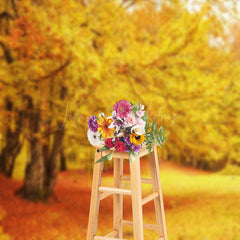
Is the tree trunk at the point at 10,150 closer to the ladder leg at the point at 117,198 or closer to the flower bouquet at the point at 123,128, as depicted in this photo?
the ladder leg at the point at 117,198

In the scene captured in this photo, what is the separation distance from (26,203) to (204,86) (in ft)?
13.3

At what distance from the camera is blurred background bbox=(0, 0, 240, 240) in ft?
18.4

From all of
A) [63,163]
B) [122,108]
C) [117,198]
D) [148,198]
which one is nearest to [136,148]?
[122,108]

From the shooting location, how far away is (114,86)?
6285 millimetres

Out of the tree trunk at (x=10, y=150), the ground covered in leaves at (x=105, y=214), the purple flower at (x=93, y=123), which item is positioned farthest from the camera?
the tree trunk at (x=10, y=150)

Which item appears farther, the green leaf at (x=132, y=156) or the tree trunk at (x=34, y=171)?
the tree trunk at (x=34, y=171)

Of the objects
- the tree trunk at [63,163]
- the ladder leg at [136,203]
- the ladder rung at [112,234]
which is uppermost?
the tree trunk at [63,163]

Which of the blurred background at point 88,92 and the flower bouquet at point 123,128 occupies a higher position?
the blurred background at point 88,92

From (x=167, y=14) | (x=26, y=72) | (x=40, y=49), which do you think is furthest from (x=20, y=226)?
(x=167, y=14)

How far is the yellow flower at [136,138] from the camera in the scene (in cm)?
235

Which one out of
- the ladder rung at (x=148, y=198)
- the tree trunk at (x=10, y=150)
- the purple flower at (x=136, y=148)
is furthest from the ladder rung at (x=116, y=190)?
the tree trunk at (x=10, y=150)

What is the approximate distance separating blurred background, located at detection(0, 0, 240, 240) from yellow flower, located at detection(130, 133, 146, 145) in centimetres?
230

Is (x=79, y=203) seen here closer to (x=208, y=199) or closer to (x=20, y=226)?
(x=20, y=226)

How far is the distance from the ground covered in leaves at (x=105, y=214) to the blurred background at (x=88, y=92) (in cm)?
2
